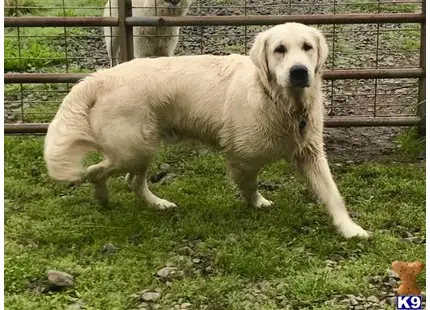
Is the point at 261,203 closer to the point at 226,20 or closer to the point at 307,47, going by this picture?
the point at 307,47

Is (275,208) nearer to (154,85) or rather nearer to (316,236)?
(316,236)

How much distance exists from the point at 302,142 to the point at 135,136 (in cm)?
102

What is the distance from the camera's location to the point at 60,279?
146 inches

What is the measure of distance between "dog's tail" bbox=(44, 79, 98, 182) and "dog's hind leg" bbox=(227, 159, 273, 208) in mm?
886

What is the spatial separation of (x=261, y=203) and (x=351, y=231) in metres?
0.78

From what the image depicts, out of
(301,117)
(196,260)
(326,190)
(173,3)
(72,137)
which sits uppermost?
(173,3)

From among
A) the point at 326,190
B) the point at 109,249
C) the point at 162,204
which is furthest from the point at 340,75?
the point at 109,249

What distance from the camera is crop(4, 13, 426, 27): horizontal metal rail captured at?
5617 mm

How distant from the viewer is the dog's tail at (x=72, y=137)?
4477 mm

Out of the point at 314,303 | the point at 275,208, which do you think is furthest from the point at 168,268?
the point at 275,208

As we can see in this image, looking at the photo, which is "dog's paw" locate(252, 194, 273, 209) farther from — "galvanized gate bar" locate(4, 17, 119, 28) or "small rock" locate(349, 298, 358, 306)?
"galvanized gate bar" locate(4, 17, 119, 28)

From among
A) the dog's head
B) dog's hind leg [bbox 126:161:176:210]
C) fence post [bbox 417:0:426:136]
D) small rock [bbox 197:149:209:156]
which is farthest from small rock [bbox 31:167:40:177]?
fence post [bbox 417:0:426:136]

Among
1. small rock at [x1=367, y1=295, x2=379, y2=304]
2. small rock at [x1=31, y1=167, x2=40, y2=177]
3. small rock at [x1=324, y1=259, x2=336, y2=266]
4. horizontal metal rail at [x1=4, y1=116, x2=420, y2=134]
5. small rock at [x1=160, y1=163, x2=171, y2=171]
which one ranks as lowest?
small rock at [x1=324, y1=259, x2=336, y2=266]

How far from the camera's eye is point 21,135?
634cm
